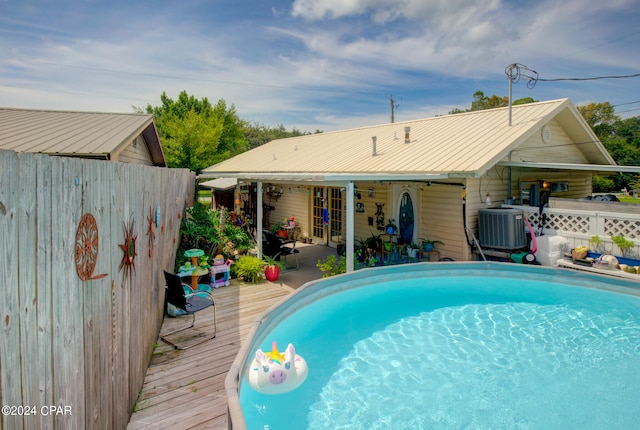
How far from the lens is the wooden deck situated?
372 centimetres

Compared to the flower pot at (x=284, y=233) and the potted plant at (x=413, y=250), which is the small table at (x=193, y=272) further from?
the flower pot at (x=284, y=233)

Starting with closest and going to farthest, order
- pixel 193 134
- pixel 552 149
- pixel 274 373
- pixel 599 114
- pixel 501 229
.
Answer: pixel 274 373
pixel 501 229
pixel 552 149
pixel 193 134
pixel 599 114

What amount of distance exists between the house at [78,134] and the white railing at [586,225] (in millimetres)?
10727

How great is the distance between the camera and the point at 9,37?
58.5 feet

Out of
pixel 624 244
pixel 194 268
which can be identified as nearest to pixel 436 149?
pixel 624 244

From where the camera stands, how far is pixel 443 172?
28.3ft

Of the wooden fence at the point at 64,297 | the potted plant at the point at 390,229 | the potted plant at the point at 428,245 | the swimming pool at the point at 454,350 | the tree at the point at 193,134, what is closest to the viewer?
the wooden fence at the point at 64,297

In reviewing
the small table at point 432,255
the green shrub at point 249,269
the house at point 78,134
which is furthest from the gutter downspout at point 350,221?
the house at point 78,134

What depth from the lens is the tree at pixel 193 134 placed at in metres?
26.9

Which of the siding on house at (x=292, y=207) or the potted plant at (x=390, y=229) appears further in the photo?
the siding on house at (x=292, y=207)

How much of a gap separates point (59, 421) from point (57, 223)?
3.46ft

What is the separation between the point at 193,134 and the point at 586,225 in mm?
23902

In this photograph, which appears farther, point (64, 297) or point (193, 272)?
point (193, 272)

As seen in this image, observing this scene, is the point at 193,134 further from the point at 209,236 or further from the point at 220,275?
the point at 220,275
